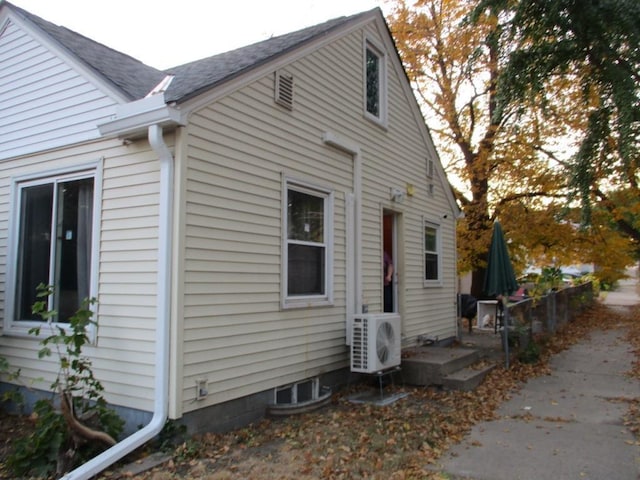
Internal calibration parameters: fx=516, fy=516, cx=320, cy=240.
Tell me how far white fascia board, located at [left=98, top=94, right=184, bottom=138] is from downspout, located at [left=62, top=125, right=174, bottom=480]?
110 millimetres

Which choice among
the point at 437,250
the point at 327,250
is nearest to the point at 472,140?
the point at 437,250

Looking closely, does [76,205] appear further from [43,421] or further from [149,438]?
[149,438]

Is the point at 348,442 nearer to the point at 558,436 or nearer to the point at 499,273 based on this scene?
the point at 558,436

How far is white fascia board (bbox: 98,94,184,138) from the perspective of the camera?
480cm

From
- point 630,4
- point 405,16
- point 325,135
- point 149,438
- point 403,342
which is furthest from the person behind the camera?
point 405,16

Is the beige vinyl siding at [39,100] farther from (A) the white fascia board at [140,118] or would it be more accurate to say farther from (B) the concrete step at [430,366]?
(B) the concrete step at [430,366]

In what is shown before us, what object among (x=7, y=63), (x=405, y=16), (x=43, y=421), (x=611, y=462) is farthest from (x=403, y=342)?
(x=405, y=16)

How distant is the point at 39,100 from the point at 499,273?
7.86 m

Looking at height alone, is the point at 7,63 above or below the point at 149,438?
above

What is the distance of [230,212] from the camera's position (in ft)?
18.0

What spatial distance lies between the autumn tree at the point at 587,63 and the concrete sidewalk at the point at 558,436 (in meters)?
2.19

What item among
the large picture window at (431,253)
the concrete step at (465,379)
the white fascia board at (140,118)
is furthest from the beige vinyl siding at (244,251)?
the large picture window at (431,253)

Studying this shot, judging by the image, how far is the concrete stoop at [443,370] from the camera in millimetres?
7281

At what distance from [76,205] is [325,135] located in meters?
3.27
